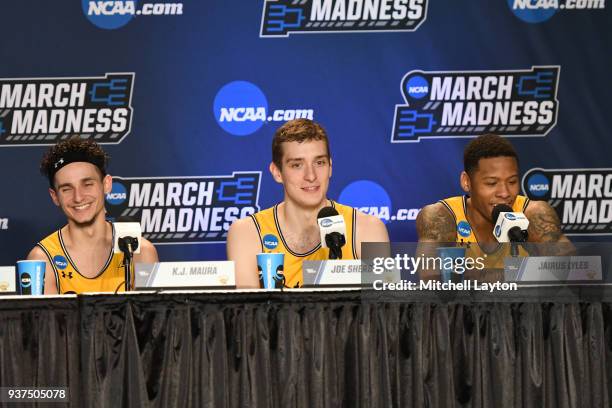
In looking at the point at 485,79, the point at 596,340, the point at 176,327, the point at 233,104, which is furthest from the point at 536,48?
the point at 176,327

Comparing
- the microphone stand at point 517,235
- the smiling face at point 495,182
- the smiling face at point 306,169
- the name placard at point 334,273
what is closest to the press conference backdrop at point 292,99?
the smiling face at point 495,182

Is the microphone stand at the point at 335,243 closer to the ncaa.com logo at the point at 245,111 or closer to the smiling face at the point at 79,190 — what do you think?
the smiling face at the point at 79,190

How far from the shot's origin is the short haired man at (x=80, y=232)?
413 centimetres

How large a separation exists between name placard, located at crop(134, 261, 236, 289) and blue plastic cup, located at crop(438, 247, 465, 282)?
2.33 ft

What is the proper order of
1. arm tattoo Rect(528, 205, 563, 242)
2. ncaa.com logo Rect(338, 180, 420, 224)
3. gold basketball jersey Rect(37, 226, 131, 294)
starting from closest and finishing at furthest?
gold basketball jersey Rect(37, 226, 131, 294) → arm tattoo Rect(528, 205, 563, 242) → ncaa.com logo Rect(338, 180, 420, 224)

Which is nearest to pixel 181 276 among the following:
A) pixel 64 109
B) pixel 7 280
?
pixel 7 280

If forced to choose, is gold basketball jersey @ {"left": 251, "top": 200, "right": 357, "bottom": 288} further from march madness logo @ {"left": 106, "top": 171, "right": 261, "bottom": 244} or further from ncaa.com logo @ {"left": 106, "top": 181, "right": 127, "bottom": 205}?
ncaa.com logo @ {"left": 106, "top": 181, "right": 127, "bottom": 205}

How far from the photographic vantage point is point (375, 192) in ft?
18.0

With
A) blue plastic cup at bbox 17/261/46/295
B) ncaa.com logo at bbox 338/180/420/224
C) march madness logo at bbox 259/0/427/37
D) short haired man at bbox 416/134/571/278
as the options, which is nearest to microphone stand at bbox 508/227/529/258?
short haired man at bbox 416/134/571/278

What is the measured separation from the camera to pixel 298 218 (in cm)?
432

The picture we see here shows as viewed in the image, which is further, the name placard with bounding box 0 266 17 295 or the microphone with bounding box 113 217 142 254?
the microphone with bounding box 113 217 142 254

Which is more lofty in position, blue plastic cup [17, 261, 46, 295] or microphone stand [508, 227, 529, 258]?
microphone stand [508, 227, 529, 258]

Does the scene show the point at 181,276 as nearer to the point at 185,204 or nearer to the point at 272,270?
the point at 272,270

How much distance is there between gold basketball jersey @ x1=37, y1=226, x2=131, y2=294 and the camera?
4078 mm
